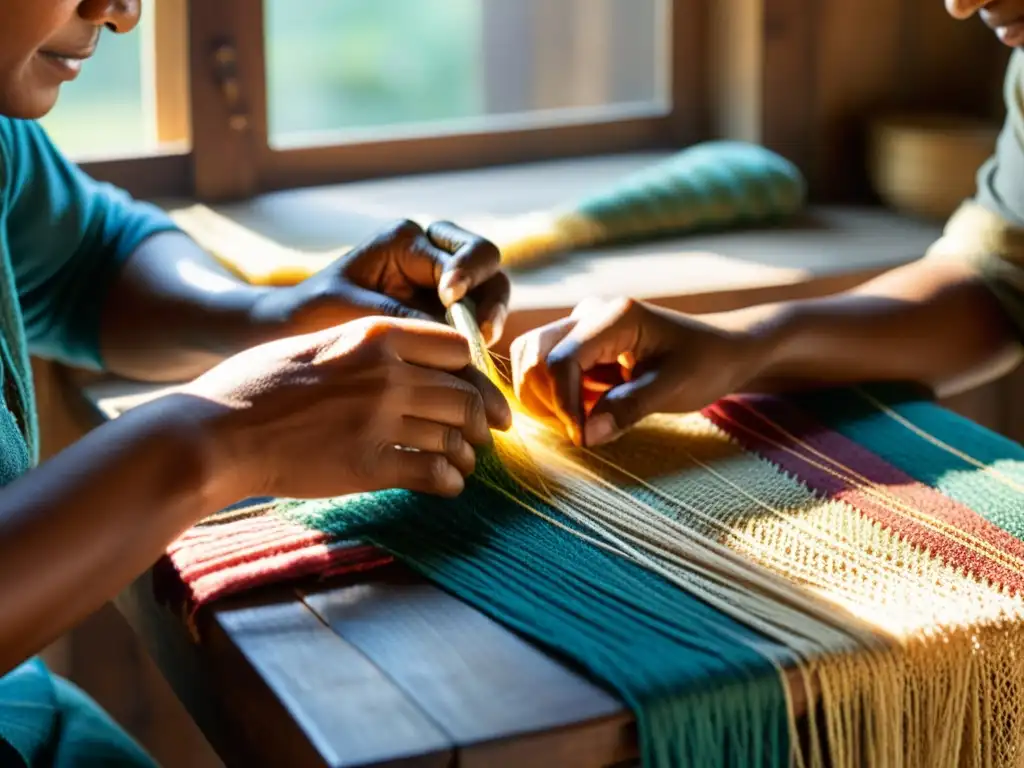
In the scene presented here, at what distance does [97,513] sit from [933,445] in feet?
2.30

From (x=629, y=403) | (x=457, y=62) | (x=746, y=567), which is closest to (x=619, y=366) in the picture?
(x=629, y=403)

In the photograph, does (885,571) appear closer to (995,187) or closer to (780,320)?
(780,320)

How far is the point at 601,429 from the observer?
125 cm

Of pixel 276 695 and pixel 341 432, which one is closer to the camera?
pixel 276 695

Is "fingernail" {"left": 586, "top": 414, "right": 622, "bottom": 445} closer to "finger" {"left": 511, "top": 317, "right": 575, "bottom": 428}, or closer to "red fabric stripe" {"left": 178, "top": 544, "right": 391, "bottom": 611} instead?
"finger" {"left": 511, "top": 317, "right": 575, "bottom": 428}

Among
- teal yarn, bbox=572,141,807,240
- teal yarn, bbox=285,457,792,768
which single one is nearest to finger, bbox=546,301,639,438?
teal yarn, bbox=285,457,792,768

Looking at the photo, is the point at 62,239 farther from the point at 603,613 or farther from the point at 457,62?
the point at 457,62

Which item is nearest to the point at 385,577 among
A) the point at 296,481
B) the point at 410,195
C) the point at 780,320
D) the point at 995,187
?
the point at 296,481

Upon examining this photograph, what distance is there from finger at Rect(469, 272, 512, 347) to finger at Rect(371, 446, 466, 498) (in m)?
0.21

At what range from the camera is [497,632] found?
949mm

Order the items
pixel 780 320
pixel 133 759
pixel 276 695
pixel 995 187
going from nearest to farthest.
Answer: pixel 276 695
pixel 133 759
pixel 780 320
pixel 995 187

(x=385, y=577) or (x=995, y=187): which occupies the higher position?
(x=995, y=187)

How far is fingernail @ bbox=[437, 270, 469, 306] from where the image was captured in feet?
4.11

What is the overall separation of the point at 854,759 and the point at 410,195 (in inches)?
54.0
